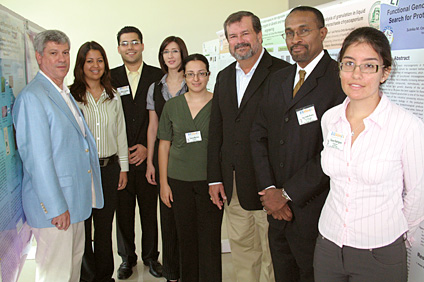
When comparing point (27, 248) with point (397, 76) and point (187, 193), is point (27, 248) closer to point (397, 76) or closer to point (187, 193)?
point (187, 193)

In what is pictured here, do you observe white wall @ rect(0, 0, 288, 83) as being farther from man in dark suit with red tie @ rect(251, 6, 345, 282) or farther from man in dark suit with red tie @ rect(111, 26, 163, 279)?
man in dark suit with red tie @ rect(251, 6, 345, 282)

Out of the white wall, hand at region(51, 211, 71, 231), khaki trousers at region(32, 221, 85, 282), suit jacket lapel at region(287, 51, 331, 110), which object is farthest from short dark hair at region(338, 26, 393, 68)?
the white wall

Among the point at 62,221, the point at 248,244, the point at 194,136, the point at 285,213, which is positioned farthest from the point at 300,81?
the point at 62,221

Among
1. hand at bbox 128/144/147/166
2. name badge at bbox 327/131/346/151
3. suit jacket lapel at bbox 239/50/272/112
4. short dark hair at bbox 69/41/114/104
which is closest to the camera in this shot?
name badge at bbox 327/131/346/151

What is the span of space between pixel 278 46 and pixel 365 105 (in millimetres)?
1704

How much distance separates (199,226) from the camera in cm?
251

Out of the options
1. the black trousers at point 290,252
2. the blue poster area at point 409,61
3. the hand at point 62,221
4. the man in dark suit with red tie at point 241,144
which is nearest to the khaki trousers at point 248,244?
the man in dark suit with red tie at point 241,144

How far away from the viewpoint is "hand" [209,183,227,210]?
237 cm

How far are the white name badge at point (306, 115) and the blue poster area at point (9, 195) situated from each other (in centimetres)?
159

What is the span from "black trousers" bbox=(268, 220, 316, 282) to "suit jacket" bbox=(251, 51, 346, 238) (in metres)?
0.07

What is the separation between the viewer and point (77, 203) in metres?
2.15

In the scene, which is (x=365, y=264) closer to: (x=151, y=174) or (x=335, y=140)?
(x=335, y=140)

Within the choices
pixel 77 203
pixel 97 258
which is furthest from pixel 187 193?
pixel 97 258

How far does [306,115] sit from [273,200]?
504 millimetres
